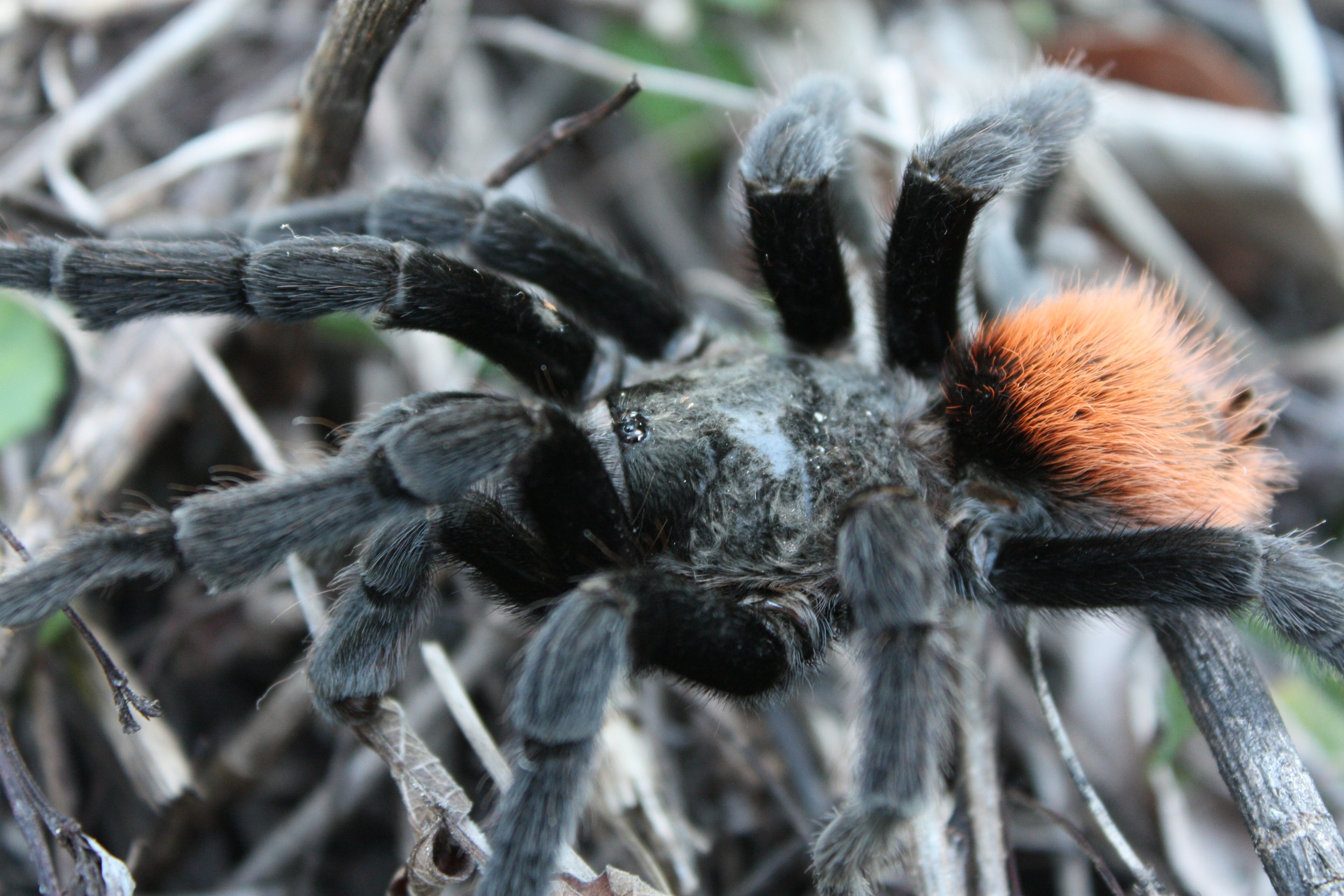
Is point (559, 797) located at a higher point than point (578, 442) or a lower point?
lower

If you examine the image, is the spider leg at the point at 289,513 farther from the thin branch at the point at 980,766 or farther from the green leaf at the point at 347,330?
the green leaf at the point at 347,330

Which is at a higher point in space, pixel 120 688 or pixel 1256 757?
pixel 120 688

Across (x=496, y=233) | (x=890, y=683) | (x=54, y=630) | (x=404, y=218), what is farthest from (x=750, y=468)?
(x=54, y=630)

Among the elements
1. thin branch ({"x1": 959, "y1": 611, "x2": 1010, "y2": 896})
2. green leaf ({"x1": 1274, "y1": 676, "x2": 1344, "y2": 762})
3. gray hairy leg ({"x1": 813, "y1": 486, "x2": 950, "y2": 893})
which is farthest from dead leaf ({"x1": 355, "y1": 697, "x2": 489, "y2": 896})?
green leaf ({"x1": 1274, "y1": 676, "x2": 1344, "y2": 762})

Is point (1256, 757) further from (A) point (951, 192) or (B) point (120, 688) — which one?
(B) point (120, 688)

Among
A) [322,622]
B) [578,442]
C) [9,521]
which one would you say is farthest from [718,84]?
[9,521]

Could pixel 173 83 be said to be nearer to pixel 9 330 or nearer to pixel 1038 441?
pixel 9 330
